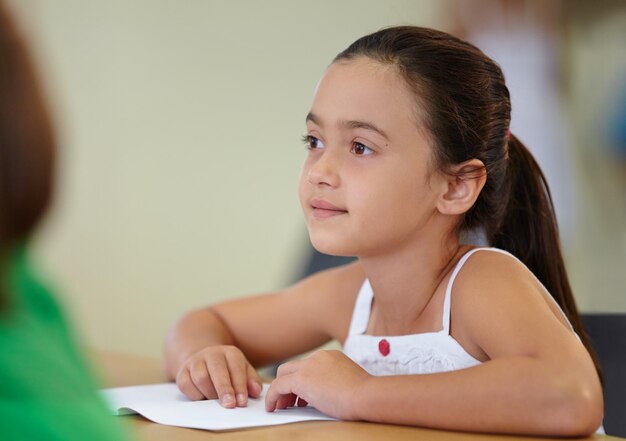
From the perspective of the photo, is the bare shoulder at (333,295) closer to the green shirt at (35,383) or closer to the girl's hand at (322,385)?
the girl's hand at (322,385)

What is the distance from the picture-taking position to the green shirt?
396mm

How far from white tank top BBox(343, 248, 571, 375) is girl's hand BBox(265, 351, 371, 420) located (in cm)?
17

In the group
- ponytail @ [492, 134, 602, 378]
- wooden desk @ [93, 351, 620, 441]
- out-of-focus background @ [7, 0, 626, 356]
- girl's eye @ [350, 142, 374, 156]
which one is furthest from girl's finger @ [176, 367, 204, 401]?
out-of-focus background @ [7, 0, 626, 356]

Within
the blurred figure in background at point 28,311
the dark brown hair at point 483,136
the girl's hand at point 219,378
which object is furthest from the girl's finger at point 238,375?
the blurred figure in background at point 28,311

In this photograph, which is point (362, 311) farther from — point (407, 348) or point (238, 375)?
point (238, 375)

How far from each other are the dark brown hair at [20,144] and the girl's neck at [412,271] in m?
0.80

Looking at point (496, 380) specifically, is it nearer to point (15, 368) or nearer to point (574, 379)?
point (574, 379)

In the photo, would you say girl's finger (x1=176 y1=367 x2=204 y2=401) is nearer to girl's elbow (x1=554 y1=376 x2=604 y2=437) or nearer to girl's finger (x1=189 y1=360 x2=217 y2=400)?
girl's finger (x1=189 y1=360 x2=217 y2=400)

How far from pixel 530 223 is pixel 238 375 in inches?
18.3

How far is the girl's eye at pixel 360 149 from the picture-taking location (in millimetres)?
1074

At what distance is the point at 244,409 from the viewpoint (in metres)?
0.96

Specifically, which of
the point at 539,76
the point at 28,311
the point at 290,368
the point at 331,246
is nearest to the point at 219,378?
the point at 290,368

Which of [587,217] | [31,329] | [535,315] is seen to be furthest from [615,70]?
[31,329]

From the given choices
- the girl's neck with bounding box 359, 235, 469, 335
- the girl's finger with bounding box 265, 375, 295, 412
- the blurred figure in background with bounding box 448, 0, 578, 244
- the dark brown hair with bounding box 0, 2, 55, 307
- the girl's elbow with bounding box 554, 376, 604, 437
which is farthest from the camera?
the blurred figure in background with bounding box 448, 0, 578, 244
